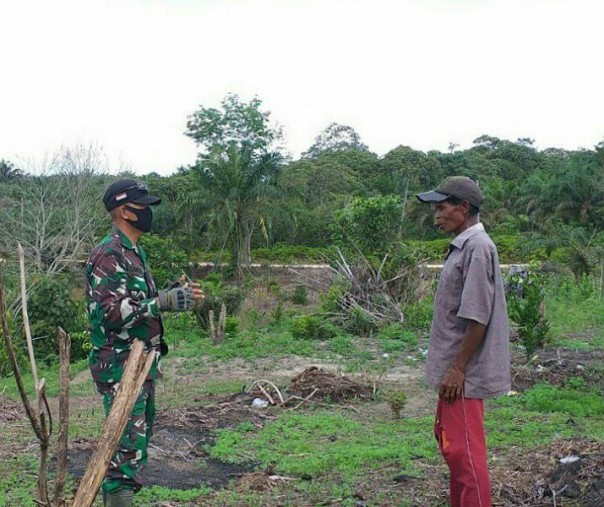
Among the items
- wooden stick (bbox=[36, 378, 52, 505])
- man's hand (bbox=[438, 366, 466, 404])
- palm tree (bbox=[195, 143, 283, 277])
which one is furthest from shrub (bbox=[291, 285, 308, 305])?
wooden stick (bbox=[36, 378, 52, 505])

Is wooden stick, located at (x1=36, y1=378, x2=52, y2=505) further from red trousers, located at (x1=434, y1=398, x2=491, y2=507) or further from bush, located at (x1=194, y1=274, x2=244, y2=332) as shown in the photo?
bush, located at (x1=194, y1=274, x2=244, y2=332)

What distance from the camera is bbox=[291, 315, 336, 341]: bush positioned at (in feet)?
42.9

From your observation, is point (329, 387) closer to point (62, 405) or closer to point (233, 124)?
point (62, 405)

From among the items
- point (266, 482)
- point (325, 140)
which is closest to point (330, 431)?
point (266, 482)

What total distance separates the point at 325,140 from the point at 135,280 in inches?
2040

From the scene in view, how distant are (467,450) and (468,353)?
A: 443 millimetres

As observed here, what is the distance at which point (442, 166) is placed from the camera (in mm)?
43125

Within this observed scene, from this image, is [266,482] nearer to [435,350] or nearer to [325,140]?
[435,350]

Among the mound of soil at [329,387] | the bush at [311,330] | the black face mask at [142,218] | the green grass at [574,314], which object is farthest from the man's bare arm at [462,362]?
the bush at [311,330]

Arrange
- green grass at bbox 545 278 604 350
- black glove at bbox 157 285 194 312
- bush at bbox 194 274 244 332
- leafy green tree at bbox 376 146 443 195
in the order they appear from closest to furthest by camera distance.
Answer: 1. black glove at bbox 157 285 194 312
2. green grass at bbox 545 278 604 350
3. bush at bbox 194 274 244 332
4. leafy green tree at bbox 376 146 443 195

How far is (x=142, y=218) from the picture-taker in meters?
3.82

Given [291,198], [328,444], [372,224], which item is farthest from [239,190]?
[328,444]

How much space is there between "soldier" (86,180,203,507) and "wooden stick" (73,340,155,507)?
1602 millimetres

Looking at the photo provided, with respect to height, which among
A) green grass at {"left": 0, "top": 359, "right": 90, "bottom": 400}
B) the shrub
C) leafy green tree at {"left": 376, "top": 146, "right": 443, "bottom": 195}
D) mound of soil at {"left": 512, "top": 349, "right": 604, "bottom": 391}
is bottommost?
green grass at {"left": 0, "top": 359, "right": 90, "bottom": 400}
